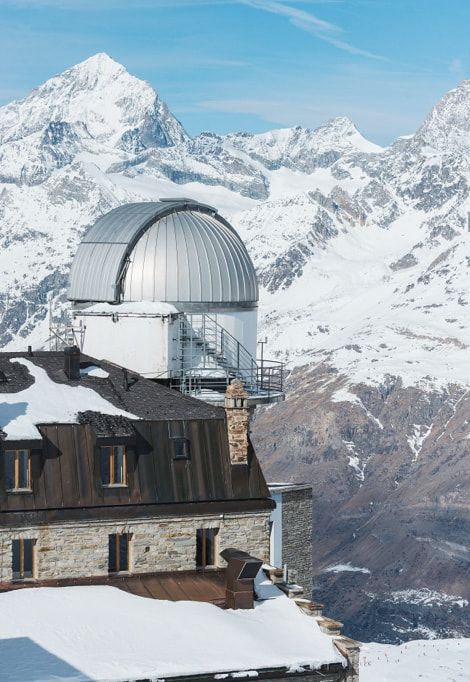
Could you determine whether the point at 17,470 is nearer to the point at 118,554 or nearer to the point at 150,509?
the point at 118,554

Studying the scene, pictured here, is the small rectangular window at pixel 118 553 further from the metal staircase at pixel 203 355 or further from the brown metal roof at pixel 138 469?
the metal staircase at pixel 203 355

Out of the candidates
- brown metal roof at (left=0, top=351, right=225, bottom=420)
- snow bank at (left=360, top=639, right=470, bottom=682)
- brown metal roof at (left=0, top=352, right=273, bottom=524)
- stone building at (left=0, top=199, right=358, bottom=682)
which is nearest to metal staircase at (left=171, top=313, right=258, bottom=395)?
stone building at (left=0, top=199, right=358, bottom=682)

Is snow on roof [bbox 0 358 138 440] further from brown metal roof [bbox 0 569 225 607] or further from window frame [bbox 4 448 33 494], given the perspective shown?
brown metal roof [bbox 0 569 225 607]

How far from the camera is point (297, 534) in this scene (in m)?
51.2

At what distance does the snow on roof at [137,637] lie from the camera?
3136 centimetres

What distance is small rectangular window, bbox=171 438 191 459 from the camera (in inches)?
1534

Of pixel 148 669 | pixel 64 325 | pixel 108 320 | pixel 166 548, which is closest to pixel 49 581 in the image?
pixel 166 548

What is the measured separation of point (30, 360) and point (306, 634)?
14.0 metres

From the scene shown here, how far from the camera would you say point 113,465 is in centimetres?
3797

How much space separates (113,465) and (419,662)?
125 ft

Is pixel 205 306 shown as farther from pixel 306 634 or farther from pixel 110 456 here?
pixel 306 634

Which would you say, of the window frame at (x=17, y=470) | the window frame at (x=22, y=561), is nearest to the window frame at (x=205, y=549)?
the window frame at (x=22, y=561)

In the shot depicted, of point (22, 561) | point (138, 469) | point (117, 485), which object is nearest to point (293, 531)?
point (138, 469)

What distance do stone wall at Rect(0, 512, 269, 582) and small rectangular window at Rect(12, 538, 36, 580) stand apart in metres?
0.18
